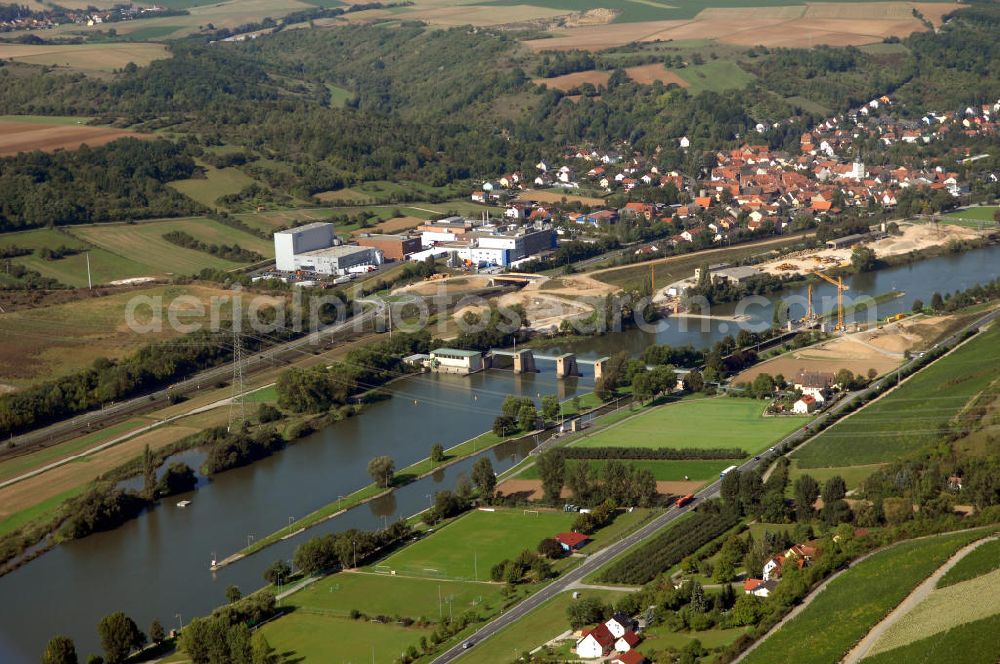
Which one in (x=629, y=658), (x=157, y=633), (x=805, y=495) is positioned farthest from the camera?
(x=805, y=495)

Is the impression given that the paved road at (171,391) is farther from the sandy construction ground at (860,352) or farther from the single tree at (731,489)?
the single tree at (731,489)

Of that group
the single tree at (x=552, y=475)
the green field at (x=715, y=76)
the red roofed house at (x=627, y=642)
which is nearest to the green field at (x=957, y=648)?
the red roofed house at (x=627, y=642)

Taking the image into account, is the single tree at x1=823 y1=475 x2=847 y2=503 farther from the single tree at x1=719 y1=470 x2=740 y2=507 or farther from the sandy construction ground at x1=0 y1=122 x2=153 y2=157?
the sandy construction ground at x1=0 y1=122 x2=153 y2=157

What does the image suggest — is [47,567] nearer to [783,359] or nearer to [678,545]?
[678,545]

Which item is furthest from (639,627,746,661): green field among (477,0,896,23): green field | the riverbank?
(477,0,896,23): green field

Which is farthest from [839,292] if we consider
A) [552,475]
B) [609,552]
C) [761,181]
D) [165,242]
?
[165,242]

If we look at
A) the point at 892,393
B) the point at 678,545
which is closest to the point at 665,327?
the point at 892,393

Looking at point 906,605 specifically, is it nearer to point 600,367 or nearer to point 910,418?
point 910,418
